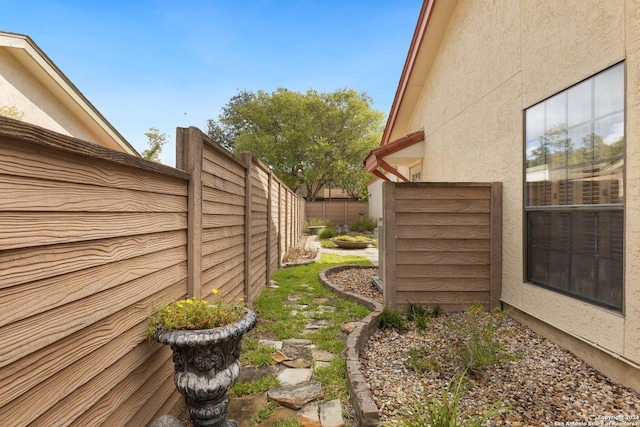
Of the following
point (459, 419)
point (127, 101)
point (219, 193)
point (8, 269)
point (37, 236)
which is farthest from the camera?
point (127, 101)

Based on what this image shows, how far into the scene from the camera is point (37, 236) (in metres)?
1.33

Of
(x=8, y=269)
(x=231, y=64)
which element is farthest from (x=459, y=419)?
(x=231, y=64)

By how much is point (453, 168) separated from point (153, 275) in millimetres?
5374

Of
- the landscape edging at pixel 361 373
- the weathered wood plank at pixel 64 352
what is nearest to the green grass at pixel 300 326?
the landscape edging at pixel 361 373

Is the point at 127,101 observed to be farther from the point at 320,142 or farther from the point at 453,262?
the point at 453,262

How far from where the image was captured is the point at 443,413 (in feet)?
6.41

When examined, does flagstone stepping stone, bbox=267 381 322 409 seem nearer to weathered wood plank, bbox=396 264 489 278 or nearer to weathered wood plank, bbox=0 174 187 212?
weathered wood plank, bbox=0 174 187 212

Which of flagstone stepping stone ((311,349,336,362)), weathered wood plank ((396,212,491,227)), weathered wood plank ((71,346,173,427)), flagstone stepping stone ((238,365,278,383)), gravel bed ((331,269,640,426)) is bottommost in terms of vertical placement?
flagstone stepping stone ((238,365,278,383))

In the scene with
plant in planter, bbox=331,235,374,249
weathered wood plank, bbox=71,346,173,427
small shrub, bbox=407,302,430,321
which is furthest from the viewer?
plant in planter, bbox=331,235,374,249

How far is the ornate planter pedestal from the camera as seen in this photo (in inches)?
76.7

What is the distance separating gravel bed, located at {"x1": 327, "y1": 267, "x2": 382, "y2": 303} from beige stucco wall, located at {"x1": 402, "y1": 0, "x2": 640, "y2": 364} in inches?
78.9

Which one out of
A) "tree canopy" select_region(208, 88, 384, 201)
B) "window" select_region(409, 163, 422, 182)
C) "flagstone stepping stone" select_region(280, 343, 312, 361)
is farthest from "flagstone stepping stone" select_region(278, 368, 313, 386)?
"tree canopy" select_region(208, 88, 384, 201)

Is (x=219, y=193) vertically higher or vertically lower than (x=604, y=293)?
higher

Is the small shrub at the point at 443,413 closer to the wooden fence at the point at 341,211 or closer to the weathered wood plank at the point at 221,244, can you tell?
the weathered wood plank at the point at 221,244
